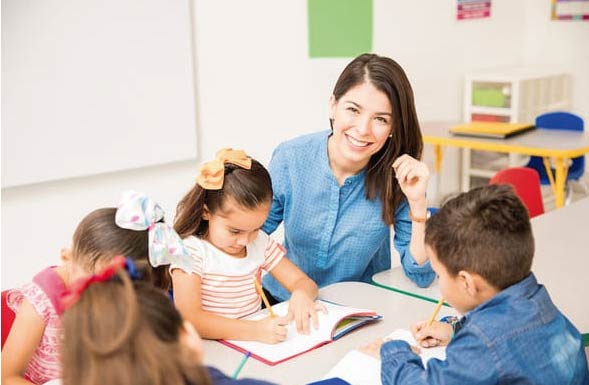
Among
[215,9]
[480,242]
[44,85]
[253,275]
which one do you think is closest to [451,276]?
[480,242]

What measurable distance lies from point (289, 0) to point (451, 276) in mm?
2811

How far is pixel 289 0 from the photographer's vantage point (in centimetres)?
384

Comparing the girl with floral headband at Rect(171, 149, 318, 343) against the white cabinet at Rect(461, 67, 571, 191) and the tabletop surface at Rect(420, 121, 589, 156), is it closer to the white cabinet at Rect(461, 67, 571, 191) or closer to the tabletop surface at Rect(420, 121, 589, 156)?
the tabletop surface at Rect(420, 121, 589, 156)

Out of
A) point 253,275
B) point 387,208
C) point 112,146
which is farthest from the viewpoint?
point 112,146

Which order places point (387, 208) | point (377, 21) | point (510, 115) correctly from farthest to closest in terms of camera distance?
1. point (510, 115)
2. point (377, 21)
3. point (387, 208)

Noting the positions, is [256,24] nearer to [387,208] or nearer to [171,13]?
[171,13]

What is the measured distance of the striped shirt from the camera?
166 cm

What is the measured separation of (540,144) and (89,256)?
9.82 ft

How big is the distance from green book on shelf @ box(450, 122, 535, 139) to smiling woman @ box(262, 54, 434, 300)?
2098 millimetres

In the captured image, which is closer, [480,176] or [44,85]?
[44,85]

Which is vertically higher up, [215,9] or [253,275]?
[215,9]

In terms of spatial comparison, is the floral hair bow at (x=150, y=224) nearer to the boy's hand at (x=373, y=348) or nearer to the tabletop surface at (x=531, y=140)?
the boy's hand at (x=373, y=348)

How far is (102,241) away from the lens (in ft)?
4.52

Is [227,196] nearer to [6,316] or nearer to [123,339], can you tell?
[6,316]
